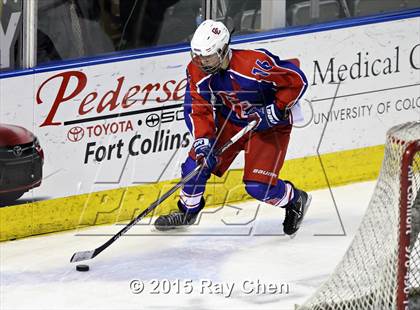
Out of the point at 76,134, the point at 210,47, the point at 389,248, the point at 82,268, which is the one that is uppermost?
the point at 210,47

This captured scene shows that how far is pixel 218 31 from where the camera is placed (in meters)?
5.70

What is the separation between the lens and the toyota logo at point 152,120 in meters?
6.58

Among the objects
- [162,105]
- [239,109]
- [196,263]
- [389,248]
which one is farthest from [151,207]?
[389,248]

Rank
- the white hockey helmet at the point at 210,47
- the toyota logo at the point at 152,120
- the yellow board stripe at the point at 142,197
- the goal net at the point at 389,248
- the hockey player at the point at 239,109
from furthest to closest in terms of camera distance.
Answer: the toyota logo at the point at 152,120 < the yellow board stripe at the point at 142,197 < the hockey player at the point at 239,109 < the white hockey helmet at the point at 210,47 < the goal net at the point at 389,248

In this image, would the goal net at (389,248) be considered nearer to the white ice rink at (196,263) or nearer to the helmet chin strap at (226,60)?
the white ice rink at (196,263)

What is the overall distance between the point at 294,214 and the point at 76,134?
3.91ft

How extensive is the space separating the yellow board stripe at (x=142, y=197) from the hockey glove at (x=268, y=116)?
2.99 feet

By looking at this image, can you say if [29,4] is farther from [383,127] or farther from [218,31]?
[383,127]

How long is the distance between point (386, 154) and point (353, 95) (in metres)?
2.55

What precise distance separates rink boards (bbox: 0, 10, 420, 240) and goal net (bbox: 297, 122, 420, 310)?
1.88 metres

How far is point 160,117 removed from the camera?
662 cm

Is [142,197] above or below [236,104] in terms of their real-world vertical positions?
below

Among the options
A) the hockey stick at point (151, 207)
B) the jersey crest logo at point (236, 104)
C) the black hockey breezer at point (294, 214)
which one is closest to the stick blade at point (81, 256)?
the hockey stick at point (151, 207)

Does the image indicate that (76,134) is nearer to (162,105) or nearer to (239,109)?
(162,105)
